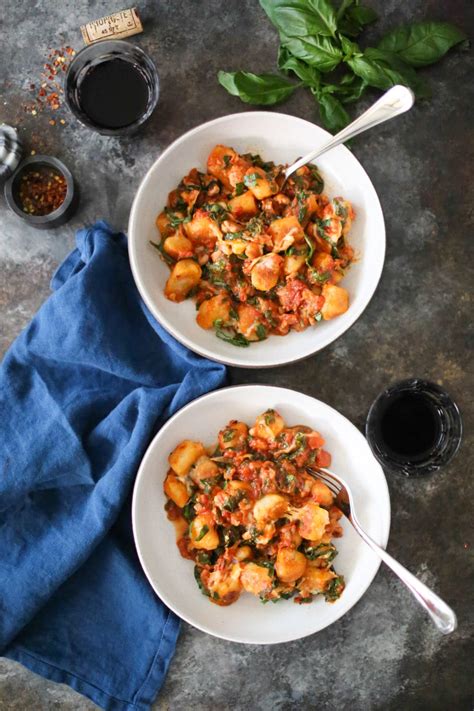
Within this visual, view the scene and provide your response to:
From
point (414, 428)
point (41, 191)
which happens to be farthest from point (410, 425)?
point (41, 191)

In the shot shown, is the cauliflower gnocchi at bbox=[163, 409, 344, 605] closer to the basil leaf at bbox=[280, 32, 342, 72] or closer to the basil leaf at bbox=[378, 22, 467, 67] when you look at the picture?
the basil leaf at bbox=[280, 32, 342, 72]

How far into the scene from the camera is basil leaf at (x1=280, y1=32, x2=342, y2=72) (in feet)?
9.14

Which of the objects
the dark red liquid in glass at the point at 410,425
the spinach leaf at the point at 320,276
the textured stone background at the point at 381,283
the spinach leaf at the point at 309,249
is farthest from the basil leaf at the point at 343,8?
the dark red liquid in glass at the point at 410,425

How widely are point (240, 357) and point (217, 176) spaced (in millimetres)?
699

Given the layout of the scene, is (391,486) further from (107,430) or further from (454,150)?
(454,150)

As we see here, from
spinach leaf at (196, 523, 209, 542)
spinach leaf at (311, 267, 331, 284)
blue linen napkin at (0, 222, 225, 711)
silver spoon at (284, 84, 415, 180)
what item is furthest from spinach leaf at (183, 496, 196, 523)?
silver spoon at (284, 84, 415, 180)

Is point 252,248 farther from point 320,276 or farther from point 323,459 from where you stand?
point 323,459

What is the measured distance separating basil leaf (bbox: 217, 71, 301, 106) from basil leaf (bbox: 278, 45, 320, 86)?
0.06m

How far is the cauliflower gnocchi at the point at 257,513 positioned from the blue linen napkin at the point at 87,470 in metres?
0.24

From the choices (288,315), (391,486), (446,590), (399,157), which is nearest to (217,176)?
(288,315)

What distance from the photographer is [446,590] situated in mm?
3111

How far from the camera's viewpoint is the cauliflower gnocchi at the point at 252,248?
2.71 metres

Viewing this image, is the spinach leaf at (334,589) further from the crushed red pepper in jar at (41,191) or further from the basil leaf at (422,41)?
the basil leaf at (422,41)

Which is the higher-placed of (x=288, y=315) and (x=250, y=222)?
(x=250, y=222)
